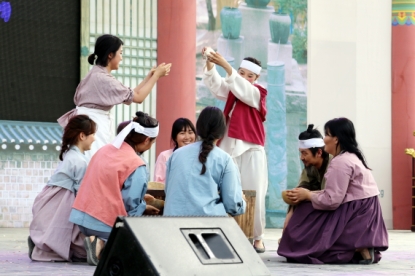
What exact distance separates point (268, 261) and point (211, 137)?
1323 mm

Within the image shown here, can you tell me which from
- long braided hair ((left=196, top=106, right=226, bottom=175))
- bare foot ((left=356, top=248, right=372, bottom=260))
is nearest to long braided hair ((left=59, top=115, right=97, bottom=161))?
long braided hair ((left=196, top=106, right=226, bottom=175))

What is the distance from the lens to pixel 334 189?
6.38 m

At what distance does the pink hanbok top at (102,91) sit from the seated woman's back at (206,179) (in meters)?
1.01

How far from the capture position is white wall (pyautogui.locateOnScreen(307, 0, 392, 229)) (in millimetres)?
12422

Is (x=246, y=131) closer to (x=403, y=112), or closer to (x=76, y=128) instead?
(x=76, y=128)

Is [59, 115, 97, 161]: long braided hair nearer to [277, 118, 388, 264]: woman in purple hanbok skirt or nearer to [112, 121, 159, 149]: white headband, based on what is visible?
[112, 121, 159, 149]: white headband

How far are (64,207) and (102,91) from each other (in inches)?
33.2

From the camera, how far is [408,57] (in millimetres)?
13023

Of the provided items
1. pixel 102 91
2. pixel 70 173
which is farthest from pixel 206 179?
pixel 102 91

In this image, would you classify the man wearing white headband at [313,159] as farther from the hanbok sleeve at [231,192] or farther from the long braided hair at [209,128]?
the long braided hair at [209,128]

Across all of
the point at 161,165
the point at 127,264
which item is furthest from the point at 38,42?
the point at 127,264

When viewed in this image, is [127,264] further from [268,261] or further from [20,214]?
[20,214]

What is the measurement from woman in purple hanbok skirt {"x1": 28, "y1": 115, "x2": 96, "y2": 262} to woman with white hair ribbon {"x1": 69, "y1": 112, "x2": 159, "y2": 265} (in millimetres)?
292

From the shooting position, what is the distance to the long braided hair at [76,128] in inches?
244
